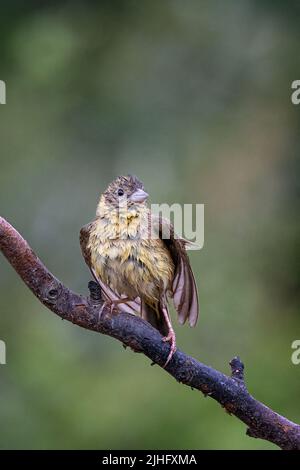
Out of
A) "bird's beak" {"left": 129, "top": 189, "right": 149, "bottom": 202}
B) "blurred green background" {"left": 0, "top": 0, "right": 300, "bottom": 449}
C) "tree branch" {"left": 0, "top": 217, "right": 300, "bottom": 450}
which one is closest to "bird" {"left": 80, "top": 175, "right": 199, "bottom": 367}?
"bird's beak" {"left": 129, "top": 189, "right": 149, "bottom": 202}

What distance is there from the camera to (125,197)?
15.6ft

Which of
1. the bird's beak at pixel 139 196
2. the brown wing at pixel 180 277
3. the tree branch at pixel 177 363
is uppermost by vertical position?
the bird's beak at pixel 139 196

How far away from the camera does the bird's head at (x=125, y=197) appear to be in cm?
470

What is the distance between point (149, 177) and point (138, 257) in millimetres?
2508

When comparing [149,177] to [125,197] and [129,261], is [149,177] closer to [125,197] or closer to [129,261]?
[125,197]

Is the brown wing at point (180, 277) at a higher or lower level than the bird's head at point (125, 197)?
lower

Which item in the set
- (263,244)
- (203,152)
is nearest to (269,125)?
(203,152)

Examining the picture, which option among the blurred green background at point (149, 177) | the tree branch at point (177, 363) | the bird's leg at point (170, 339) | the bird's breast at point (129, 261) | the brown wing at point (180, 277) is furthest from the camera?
the blurred green background at point (149, 177)

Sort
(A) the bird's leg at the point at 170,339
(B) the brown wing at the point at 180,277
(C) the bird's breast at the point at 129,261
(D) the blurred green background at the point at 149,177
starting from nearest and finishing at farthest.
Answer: (A) the bird's leg at the point at 170,339 → (C) the bird's breast at the point at 129,261 → (B) the brown wing at the point at 180,277 → (D) the blurred green background at the point at 149,177

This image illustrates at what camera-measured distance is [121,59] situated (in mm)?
7602

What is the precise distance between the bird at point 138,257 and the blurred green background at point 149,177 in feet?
5.62

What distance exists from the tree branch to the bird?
1.77 ft

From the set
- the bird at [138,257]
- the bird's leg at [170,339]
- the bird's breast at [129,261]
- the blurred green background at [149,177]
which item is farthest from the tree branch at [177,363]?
the blurred green background at [149,177]

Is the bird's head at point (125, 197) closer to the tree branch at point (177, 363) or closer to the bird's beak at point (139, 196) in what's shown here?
the bird's beak at point (139, 196)
